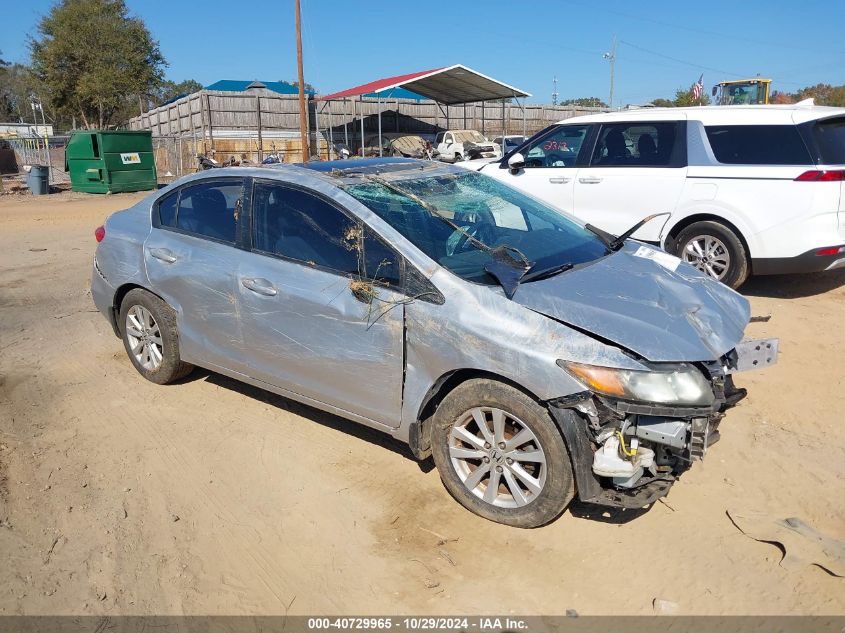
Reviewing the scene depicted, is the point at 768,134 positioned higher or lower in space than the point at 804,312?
higher

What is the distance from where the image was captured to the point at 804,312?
21.5 feet

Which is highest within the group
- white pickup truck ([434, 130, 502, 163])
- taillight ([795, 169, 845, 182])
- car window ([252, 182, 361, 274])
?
white pickup truck ([434, 130, 502, 163])

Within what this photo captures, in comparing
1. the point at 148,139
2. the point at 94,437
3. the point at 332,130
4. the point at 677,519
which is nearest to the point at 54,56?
the point at 332,130

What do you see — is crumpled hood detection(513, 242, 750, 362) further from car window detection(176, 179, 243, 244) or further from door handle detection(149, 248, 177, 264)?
door handle detection(149, 248, 177, 264)

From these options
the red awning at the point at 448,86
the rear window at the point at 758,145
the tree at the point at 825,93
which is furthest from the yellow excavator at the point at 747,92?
the rear window at the point at 758,145

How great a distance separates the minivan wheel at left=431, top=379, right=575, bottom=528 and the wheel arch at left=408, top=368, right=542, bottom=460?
38 millimetres

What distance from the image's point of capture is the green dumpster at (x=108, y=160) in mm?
20467

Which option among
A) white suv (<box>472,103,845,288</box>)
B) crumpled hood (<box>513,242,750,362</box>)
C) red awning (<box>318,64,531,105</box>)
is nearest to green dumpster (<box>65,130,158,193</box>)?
red awning (<box>318,64,531,105</box>)

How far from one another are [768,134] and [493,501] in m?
5.36

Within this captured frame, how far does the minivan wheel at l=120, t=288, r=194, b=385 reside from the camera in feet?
15.7

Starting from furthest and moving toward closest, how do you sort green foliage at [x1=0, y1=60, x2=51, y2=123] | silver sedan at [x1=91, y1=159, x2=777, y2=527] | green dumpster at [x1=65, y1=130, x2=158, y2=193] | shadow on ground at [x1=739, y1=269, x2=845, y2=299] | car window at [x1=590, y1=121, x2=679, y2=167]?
1. green foliage at [x1=0, y1=60, x2=51, y2=123]
2. green dumpster at [x1=65, y1=130, x2=158, y2=193]
3. car window at [x1=590, y1=121, x2=679, y2=167]
4. shadow on ground at [x1=739, y1=269, x2=845, y2=299]
5. silver sedan at [x1=91, y1=159, x2=777, y2=527]

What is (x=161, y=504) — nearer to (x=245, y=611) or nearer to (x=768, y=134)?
(x=245, y=611)

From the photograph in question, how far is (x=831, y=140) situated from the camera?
654 cm

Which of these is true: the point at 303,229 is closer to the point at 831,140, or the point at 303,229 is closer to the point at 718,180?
the point at 718,180
